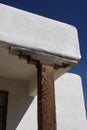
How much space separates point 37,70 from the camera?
535 cm

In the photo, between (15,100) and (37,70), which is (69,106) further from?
(37,70)

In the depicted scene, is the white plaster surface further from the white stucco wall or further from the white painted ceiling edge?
the white painted ceiling edge

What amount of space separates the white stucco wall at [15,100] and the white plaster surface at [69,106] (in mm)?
228

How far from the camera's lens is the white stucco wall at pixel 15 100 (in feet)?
23.1

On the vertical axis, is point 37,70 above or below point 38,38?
below

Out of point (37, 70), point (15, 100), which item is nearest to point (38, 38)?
point (37, 70)

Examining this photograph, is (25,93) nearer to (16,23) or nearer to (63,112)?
(63,112)

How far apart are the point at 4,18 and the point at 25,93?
284 cm

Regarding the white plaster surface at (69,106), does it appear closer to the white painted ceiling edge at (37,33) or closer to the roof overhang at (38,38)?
the roof overhang at (38,38)

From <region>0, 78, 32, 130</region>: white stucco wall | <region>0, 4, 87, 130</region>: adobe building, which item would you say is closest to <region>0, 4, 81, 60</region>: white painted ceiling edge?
<region>0, 4, 87, 130</region>: adobe building

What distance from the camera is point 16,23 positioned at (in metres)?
5.50

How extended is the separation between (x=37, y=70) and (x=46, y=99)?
2.35 ft

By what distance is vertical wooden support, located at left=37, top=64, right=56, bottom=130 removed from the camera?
4.74 meters

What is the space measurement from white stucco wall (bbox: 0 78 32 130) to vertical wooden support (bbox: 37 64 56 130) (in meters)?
2.29
